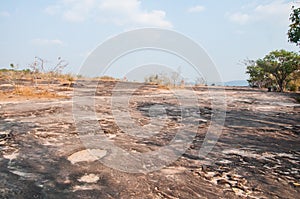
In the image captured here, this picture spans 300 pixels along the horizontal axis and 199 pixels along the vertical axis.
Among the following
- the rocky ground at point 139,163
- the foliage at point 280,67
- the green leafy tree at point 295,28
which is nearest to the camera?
the rocky ground at point 139,163

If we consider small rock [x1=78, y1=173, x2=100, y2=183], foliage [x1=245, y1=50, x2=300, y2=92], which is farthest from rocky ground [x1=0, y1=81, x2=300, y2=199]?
foliage [x1=245, y1=50, x2=300, y2=92]

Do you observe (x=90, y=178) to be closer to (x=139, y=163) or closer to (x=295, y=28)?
(x=139, y=163)

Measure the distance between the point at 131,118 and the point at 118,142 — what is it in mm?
1339

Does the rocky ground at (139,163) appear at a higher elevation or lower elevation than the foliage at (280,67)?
lower

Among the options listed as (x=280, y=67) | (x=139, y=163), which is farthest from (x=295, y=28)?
(x=280, y=67)

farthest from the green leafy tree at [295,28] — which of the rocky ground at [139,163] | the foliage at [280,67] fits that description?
the foliage at [280,67]

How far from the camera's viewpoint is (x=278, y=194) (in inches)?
58.8

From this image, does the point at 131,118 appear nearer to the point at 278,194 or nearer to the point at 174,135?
the point at 174,135

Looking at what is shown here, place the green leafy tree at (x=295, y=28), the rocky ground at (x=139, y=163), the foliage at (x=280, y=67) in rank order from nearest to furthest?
the rocky ground at (x=139, y=163)
the green leafy tree at (x=295, y=28)
the foliage at (x=280, y=67)

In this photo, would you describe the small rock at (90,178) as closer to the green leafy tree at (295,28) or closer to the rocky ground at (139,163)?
the rocky ground at (139,163)

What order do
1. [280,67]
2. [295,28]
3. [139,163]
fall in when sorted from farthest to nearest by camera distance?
1. [280,67]
2. [295,28]
3. [139,163]

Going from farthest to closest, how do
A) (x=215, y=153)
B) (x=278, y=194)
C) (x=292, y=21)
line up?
(x=292, y=21) → (x=215, y=153) → (x=278, y=194)

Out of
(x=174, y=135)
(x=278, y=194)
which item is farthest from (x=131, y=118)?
(x=278, y=194)

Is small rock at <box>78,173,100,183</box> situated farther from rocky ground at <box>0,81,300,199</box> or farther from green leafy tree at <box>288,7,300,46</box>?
green leafy tree at <box>288,7,300,46</box>
